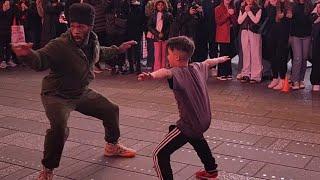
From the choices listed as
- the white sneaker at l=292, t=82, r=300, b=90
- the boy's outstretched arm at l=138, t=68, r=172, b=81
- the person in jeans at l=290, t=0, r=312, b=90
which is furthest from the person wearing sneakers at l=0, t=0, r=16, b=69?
the boy's outstretched arm at l=138, t=68, r=172, b=81

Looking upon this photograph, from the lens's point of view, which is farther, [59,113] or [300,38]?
[300,38]

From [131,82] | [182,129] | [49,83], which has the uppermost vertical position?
[49,83]

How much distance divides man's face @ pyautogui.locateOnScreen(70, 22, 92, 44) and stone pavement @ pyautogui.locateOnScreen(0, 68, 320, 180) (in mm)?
1275

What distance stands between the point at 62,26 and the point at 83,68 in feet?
24.3

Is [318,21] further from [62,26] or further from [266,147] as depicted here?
[62,26]

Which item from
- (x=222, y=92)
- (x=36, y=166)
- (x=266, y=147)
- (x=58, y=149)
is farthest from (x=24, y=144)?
(x=222, y=92)

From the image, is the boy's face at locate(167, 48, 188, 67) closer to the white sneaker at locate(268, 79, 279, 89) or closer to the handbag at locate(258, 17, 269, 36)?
the white sneaker at locate(268, 79, 279, 89)

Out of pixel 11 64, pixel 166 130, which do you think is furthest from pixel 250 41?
pixel 11 64

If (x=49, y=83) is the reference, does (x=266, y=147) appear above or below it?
below

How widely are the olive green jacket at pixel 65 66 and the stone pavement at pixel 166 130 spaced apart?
82cm

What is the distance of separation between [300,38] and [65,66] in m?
5.29

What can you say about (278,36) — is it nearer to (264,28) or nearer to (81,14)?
(264,28)

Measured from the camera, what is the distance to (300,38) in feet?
27.9

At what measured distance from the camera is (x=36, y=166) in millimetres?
4867
